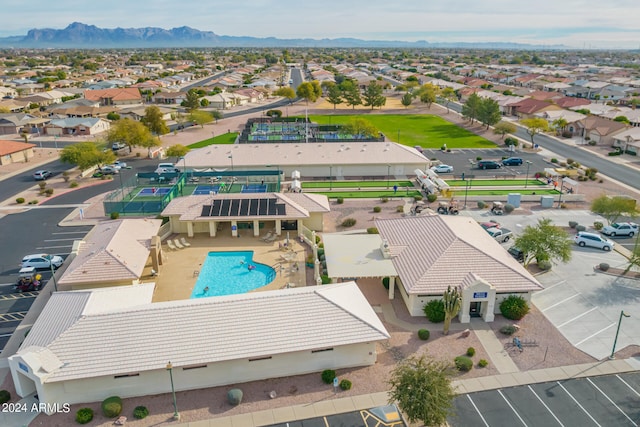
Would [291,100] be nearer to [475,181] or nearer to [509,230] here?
[475,181]

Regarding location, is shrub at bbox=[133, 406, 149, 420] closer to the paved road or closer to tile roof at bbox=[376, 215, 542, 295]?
tile roof at bbox=[376, 215, 542, 295]

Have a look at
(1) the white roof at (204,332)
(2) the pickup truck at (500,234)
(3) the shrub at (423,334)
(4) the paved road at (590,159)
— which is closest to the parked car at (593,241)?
(2) the pickup truck at (500,234)

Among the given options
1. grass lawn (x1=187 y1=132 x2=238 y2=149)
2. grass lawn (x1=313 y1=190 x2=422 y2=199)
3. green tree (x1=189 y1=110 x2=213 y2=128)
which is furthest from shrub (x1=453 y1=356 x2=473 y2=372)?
green tree (x1=189 y1=110 x2=213 y2=128)

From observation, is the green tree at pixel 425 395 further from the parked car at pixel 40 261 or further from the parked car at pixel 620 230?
the parked car at pixel 620 230

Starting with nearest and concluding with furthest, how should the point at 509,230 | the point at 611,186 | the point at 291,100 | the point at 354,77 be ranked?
the point at 509,230 < the point at 611,186 < the point at 291,100 < the point at 354,77

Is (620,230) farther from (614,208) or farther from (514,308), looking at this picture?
(514,308)

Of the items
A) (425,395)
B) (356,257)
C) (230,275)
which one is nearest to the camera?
(425,395)

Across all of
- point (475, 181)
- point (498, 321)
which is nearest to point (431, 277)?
point (498, 321)

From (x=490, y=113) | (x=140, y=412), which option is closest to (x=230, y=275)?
(x=140, y=412)
